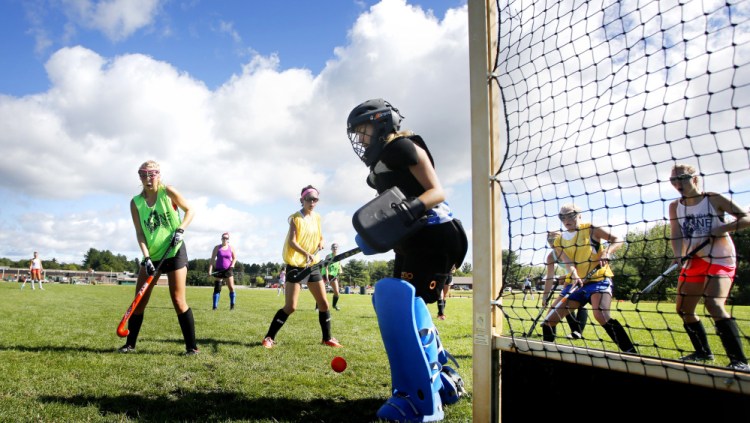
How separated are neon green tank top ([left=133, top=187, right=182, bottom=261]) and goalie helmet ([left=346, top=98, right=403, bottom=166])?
284 cm

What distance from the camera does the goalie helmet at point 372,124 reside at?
2.79m

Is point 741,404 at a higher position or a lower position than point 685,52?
lower

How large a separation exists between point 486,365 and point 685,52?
173cm

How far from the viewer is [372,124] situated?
9.16 ft

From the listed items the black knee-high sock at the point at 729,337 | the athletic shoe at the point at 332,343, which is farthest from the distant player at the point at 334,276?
the black knee-high sock at the point at 729,337

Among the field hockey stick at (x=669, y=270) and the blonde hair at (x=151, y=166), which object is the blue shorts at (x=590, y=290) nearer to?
the field hockey stick at (x=669, y=270)

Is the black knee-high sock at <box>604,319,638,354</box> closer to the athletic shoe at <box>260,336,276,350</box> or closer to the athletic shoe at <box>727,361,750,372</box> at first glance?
the athletic shoe at <box>727,361,750,372</box>

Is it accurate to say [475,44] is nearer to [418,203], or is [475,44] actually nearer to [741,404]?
[418,203]

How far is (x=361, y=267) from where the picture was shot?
97.6 m

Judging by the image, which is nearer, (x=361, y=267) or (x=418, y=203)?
(x=418, y=203)

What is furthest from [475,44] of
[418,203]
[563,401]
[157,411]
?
[157,411]

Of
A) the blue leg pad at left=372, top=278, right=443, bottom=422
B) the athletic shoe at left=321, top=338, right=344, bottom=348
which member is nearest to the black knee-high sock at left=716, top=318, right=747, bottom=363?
the blue leg pad at left=372, top=278, right=443, bottom=422

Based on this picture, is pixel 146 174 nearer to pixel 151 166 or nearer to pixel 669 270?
pixel 151 166

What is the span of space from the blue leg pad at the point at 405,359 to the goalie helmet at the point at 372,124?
0.80 m
